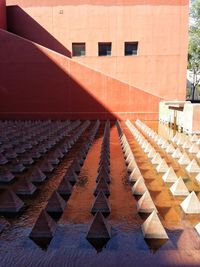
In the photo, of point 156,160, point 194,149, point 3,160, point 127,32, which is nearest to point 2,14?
point 127,32

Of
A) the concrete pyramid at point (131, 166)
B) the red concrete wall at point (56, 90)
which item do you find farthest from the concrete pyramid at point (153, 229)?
the red concrete wall at point (56, 90)

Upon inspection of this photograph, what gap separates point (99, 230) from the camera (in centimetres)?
228

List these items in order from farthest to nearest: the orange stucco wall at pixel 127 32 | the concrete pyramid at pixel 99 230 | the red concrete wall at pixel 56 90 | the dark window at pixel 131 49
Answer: the dark window at pixel 131 49
the orange stucco wall at pixel 127 32
the red concrete wall at pixel 56 90
the concrete pyramid at pixel 99 230

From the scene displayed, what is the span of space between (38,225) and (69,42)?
14926 mm

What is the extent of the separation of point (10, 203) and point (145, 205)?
1192 mm

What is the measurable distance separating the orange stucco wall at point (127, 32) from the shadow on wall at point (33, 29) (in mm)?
49

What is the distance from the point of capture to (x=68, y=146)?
550 cm

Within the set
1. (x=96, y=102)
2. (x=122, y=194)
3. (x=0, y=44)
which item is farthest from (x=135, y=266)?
(x=0, y=44)

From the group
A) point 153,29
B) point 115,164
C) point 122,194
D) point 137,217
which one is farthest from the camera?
point 153,29

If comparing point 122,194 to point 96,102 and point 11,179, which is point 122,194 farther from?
point 96,102

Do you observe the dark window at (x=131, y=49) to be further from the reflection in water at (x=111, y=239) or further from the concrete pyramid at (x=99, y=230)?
the concrete pyramid at (x=99, y=230)

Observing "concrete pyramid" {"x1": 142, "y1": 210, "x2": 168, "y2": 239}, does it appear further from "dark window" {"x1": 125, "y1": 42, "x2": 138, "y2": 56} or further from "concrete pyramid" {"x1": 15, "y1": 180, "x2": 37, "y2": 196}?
"dark window" {"x1": 125, "y1": 42, "x2": 138, "y2": 56}

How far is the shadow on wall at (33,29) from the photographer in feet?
53.4

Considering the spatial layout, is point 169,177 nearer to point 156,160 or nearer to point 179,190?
point 179,190
